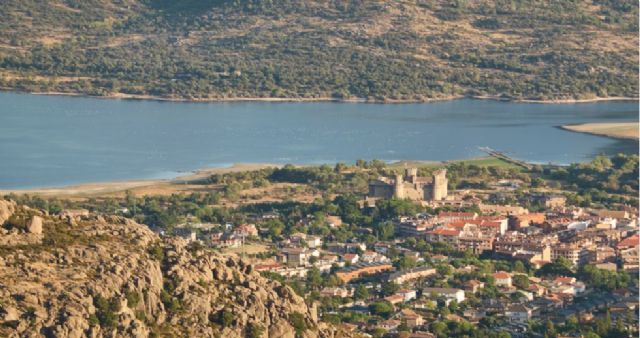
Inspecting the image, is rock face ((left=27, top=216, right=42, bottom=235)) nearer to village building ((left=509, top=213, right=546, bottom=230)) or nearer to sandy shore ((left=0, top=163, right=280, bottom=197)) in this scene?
village building ((left=509, top=213, right=546, bottom=230))

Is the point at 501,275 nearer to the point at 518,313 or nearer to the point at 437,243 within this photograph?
the point at 518,313

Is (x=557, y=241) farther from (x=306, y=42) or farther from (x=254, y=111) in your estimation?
(x=306, y=42)

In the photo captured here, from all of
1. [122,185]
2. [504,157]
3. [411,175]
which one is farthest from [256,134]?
[411,175]

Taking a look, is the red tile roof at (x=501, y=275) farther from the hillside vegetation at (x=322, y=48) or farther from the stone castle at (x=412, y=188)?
the hillside vegetation at (x=322, y=48)

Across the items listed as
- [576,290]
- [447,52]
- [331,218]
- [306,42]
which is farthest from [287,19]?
[576,290]

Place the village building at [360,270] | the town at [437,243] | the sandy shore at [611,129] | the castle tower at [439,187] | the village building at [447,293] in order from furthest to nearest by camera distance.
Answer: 1. the sandy shore at [611,129]
2. the castle tower at [439,187]
3. the village building at [360,270]
4. the village building at [447,293]
5. the town at [437,243]

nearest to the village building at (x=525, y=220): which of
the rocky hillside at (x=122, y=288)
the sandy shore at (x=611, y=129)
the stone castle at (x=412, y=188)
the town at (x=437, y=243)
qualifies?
the town at (x=437, y=243)
